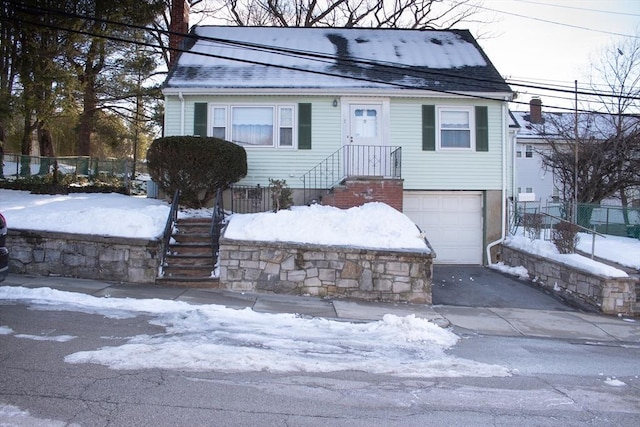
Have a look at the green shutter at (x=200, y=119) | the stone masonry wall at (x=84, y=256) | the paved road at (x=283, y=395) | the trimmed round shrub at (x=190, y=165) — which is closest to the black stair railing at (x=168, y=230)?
the stone masonry wall at (x=84, y=256)

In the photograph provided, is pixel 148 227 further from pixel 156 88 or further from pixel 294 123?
pixel 156 88

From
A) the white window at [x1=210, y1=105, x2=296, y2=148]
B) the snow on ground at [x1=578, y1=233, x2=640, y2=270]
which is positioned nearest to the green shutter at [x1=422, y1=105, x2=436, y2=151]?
the white window at [x1=210, y1=105, x2=296, y2=148]

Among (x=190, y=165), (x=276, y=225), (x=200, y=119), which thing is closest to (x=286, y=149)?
(x=200, y=119)

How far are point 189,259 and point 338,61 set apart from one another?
8531 millimetres

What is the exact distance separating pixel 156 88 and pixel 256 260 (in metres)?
14.7

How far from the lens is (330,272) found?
9.48m

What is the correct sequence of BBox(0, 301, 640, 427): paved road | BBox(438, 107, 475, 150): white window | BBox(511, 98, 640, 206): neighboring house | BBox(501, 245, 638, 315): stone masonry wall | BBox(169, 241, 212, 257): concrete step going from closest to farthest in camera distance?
BBox(0, 301, 640, 427): paved road → BBox(501, 245, 638, 315): stone masonry wall → BBox(169, 241, 212, 257): concrete step → BBox(438, 107, 475, 150): white window → BBox(511, 98, 640, 206): neighboring house

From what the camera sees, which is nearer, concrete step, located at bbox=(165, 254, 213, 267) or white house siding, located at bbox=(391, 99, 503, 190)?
concrete step, located at bbox=(165, 254, 213, 267)

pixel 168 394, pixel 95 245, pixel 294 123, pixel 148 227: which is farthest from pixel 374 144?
pixel 168 394

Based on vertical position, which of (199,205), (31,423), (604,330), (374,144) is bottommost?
(604,330)

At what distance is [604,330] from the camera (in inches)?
325

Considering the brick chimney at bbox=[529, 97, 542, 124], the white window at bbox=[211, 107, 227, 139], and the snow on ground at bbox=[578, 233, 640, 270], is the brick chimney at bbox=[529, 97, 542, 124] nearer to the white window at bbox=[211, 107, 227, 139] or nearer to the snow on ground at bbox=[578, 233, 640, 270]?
the snow on ground at bbox=[578, 233, 640, 270]

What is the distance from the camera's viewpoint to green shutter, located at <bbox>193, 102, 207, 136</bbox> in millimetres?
14078

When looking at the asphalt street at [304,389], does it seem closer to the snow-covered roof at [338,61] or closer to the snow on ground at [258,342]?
the snow on ground at [258,342]
